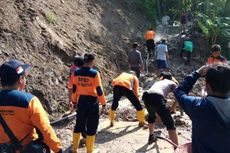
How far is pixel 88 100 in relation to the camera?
24.6ft

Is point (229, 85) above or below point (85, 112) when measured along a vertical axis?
above

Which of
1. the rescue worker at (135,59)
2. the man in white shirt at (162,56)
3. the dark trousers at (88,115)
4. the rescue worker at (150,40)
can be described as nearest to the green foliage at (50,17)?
the rescue worker at (135,59)

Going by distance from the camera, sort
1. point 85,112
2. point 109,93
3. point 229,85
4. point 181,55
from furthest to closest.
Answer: point 181,55 < point 109,93 < point 85,112 < point 229,85

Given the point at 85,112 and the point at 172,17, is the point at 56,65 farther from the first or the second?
the point at 172,17

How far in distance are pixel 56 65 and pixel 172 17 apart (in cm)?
1546

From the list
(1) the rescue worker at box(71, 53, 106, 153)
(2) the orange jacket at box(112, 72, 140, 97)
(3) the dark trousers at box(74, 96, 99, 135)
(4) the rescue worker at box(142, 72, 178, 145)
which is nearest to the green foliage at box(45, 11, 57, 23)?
(2) the orange jacket at box(112, 72, 140, 97)

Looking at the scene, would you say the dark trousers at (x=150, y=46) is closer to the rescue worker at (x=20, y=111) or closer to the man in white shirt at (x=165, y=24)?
the man in white shirt at (x=165, y=24)

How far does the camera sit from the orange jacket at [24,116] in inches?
146

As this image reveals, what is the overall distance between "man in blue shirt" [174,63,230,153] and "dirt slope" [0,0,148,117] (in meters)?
8.13

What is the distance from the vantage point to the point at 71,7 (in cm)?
1681

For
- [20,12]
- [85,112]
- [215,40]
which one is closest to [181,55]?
[215,40]

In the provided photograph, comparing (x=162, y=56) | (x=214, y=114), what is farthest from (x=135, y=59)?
(x=214, y=114)

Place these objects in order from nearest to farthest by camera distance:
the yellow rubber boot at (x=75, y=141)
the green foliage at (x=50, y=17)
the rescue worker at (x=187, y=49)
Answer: the yellow rubber boot at (x=75, y=141), the green foliage at (x=50, y=17), the rescue worker at (x=187, y=49)

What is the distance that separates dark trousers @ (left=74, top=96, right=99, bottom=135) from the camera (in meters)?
7.42
